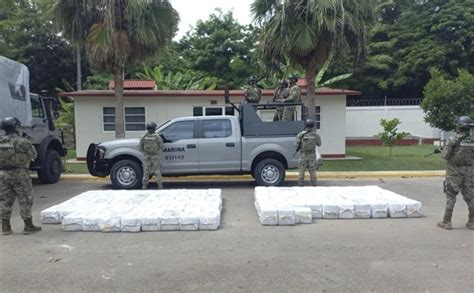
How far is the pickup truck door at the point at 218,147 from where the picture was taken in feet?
34.1

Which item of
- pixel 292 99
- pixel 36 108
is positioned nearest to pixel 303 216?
pixel 292 99

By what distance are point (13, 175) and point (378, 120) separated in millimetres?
21206

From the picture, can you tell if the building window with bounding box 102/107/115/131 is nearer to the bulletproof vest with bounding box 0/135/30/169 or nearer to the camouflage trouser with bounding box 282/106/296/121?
the camouflage trouser with bounding box 282/106/296/121

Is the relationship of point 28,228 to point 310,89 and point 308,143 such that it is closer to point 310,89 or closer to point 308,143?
point 308,143

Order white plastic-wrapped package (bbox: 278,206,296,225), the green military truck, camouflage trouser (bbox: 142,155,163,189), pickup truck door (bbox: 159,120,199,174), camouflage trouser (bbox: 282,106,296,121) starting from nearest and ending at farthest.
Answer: white plastic-wrapped package (bbox: 278,206,296,225)
camouflage trouser (bbox: 142,155,163,189)
the green military truck
pickup truck door (bbox: 159,120,199,174)
camouflage trouser (bbox: 282,106,296,121)

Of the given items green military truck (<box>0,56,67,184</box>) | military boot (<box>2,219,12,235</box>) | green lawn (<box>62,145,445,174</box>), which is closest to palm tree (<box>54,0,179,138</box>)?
green military truck (<box>0,56,67,184</box>)

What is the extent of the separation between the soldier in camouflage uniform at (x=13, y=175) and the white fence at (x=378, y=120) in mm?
20106

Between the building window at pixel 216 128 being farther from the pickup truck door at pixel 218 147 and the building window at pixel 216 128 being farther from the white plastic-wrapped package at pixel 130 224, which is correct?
the white plastic-wrapped package at pixel 130 224

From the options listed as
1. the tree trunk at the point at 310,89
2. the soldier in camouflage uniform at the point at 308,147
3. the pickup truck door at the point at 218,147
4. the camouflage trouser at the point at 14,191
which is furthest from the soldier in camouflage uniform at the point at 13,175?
the tree trunk at the point at 310,89

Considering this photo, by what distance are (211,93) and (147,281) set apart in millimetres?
12482

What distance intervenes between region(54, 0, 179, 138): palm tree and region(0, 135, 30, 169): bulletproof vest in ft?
25.3

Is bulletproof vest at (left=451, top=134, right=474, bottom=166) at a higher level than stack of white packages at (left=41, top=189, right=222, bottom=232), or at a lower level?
higher

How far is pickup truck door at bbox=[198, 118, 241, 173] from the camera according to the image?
34.1 ft

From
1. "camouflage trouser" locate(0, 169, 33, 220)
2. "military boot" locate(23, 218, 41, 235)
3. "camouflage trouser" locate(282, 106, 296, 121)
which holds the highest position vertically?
"camouflage trouser" locate(282, 106, 296, 121)
